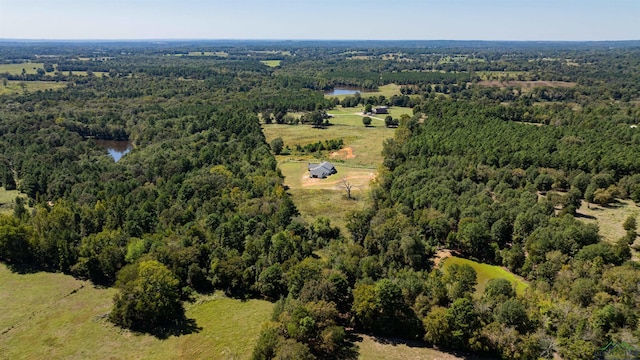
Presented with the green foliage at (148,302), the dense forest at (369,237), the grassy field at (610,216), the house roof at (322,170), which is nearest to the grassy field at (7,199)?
the dense forest at (369,237)

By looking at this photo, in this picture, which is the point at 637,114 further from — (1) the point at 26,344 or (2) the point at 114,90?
(2) the point at 114,90

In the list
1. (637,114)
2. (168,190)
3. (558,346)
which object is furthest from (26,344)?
(637,114)

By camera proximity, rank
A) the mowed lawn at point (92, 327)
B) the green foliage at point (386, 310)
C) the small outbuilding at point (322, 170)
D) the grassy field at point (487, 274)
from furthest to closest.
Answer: the small outbuilding at point (322, 170)
the grassy field at point (487, 274)
the mowed lawn at point (92, 327)
the green foliage at point (386, 310)

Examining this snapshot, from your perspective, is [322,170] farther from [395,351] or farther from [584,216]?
[395,351]

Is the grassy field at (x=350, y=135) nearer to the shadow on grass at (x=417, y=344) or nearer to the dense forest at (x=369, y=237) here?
the dense forest at (x=369, y=237)

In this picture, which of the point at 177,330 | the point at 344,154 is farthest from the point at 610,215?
the point at 177,330

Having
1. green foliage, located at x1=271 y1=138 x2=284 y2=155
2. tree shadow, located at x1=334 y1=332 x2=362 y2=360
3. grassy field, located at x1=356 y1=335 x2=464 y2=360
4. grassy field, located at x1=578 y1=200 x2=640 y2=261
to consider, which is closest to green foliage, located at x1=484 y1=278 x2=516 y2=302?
grassy field, located at x1=356 y1=335 x2=464 y2=360

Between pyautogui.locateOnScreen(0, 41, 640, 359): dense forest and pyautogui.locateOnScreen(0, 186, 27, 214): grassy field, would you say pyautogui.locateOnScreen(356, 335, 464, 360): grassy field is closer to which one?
pyautogui.locateOnScreen(0, 41, 640, 359): dense forest
